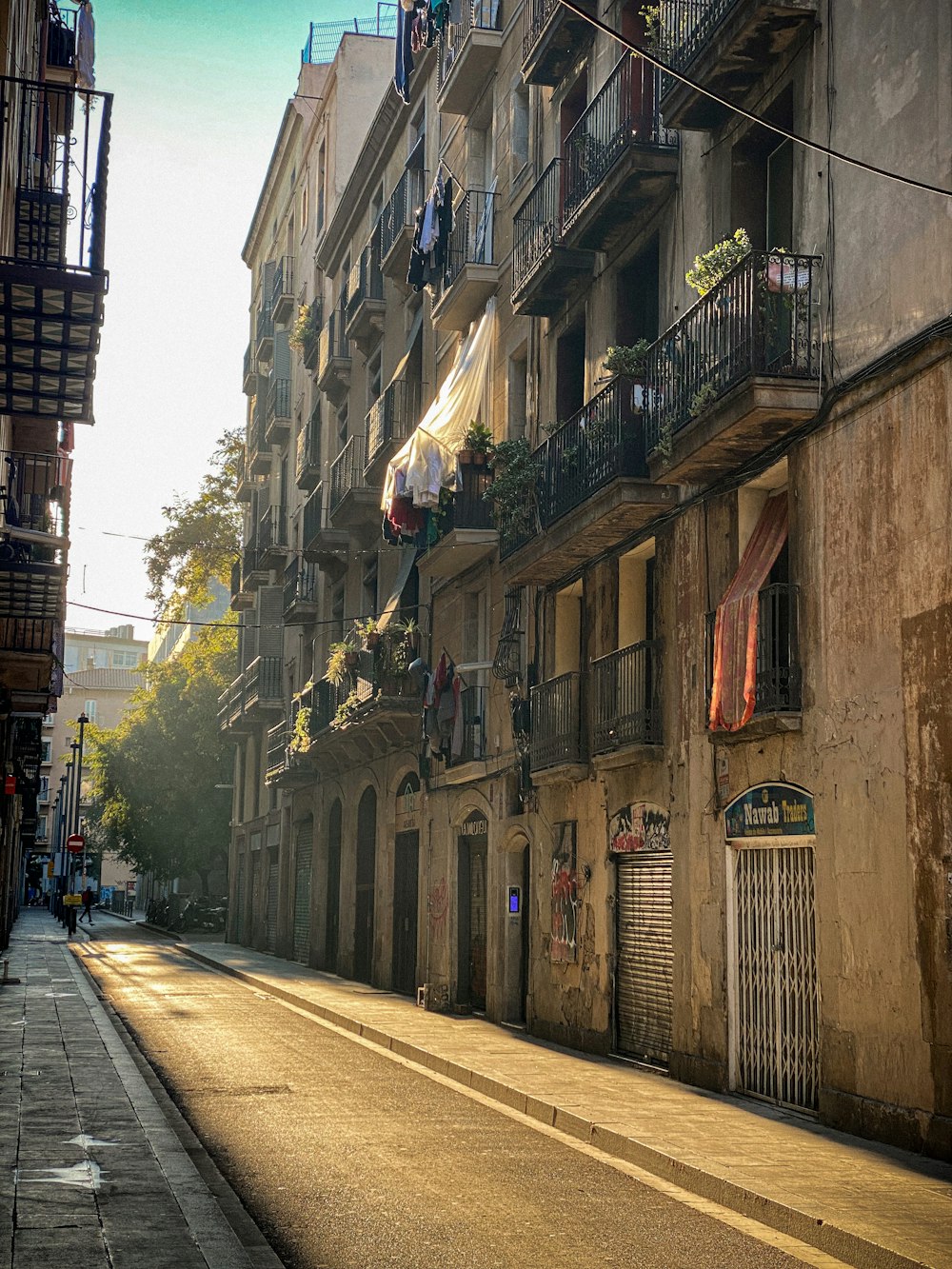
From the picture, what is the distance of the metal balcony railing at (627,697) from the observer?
15672 mm

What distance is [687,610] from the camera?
49.6 feet

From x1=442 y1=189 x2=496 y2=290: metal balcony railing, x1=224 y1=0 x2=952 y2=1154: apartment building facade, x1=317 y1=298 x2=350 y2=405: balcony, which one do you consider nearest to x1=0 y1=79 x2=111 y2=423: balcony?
x1=224 y1=0 x2=952 y2=1154: apartment building facade

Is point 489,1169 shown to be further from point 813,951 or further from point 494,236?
point 494,236

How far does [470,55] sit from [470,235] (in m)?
2.71

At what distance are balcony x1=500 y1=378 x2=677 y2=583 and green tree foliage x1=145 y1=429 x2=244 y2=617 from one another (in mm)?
30873

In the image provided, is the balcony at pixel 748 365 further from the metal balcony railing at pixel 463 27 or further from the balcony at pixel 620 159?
the metal balcony railing at pixel 463 27

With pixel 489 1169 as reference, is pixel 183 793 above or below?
above

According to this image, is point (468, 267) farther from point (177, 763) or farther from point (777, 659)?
point (177, 763)

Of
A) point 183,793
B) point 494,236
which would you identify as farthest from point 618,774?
point 183,793

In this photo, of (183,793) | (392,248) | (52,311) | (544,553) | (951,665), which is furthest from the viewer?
(183,793)

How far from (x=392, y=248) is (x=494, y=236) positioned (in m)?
5.50

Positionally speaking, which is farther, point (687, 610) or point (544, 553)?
point (544, 553)

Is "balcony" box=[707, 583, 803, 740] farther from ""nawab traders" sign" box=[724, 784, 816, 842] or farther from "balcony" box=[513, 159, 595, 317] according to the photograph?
"balcony" box=[513, 159, 595, 317]

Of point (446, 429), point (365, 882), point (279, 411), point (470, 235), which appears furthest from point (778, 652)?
point (279, 411)
